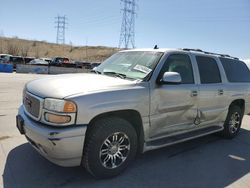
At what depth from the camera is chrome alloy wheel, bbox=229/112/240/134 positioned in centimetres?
636

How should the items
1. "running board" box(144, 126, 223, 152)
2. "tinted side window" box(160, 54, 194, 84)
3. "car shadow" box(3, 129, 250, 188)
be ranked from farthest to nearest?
"tinted side window" box(160, 54, 194, 84)
"running board" box(144, 126, 223, 152)
"car shadow" box(3, 129, 250, 188)

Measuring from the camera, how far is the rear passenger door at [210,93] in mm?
5177

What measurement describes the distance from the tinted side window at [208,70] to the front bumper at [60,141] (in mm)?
2739

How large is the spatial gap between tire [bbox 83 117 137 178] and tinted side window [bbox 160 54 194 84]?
47.7 inches

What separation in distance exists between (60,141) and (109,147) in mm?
795

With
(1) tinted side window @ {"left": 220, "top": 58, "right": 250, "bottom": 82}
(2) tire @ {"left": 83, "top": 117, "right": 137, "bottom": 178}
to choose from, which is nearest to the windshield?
(2) tire @ {"left": 83, "top": 117, "right": 137, "bottom": 178}

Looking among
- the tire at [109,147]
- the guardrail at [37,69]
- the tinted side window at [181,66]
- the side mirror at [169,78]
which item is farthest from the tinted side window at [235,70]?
the guardrail at [37,69]

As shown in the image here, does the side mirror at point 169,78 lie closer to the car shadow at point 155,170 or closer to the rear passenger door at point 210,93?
the rear passenger door at point 210,93

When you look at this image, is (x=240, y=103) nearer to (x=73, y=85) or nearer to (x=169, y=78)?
(x=169, y=78)

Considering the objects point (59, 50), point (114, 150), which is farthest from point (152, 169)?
point (59, 50)

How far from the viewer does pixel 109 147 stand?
3.88 meters

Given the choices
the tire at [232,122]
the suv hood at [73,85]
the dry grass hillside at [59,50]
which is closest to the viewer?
the suv hood at [73,85]

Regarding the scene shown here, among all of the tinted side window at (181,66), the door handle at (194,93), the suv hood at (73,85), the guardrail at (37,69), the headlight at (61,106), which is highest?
the tinted side window at (181,66)

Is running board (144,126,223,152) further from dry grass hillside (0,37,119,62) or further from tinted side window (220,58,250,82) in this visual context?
dry grass hillside (0,37,119,62)
